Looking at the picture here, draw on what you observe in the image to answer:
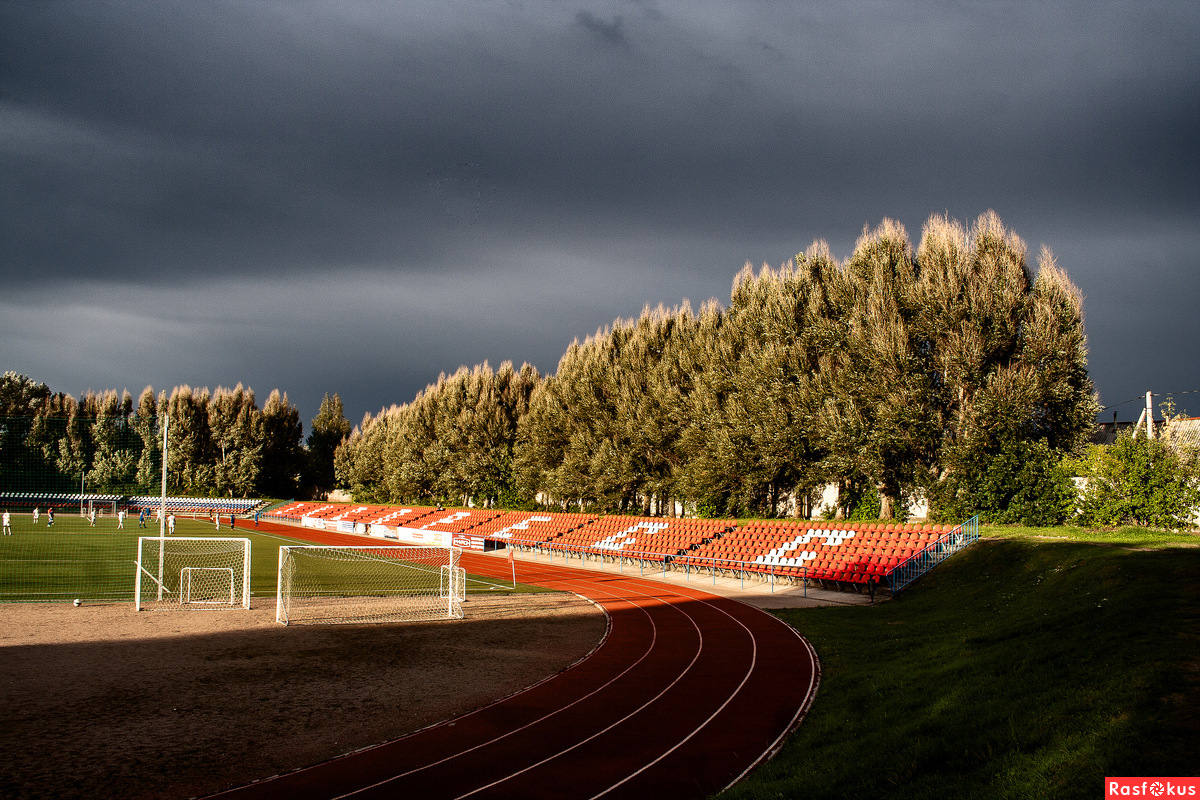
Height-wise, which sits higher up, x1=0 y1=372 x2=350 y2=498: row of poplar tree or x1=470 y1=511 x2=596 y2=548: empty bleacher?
x1=0 y1=372 x2=350 y2=498: row of poplar tree

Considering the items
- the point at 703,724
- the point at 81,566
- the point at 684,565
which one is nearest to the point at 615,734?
the point at 703,724

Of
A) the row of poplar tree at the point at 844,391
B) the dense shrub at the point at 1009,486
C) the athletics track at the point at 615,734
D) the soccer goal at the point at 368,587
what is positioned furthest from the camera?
the row of poplar tree at the point at 844,391

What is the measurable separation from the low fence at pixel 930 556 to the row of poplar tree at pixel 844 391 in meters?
3.65

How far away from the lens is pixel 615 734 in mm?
Answer: 10945

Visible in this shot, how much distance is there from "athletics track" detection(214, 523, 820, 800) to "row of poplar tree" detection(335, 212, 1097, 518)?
16296mm

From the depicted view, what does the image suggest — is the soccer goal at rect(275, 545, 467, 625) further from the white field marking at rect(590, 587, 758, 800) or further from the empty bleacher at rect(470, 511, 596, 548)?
the white field marking at rect(590, 587, 758, 800)

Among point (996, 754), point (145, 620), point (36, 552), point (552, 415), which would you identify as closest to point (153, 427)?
point (36, 552)

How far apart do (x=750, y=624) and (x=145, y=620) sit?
17.6m

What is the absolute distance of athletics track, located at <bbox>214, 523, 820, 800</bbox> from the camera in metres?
8.95

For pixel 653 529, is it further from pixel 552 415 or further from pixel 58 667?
pixel 58 667

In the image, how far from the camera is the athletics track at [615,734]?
8.95 meters

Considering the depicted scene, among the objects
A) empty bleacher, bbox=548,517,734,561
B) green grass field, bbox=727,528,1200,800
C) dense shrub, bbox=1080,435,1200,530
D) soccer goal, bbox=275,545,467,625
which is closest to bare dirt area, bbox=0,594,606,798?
soccer goal, bbox=275,545,467,625

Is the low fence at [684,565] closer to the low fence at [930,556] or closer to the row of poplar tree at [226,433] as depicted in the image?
the low fence at [930,556]

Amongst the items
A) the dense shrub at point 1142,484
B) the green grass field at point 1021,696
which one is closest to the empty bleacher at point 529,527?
the dense shrub at point 1142,484
